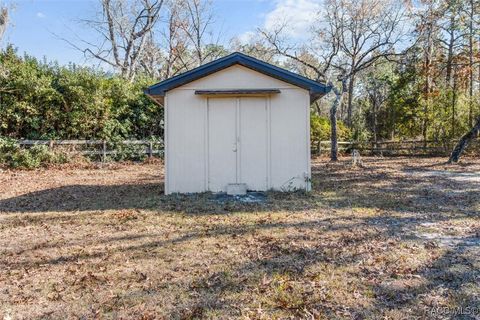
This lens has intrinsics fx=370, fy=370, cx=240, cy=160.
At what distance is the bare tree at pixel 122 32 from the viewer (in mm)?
22328

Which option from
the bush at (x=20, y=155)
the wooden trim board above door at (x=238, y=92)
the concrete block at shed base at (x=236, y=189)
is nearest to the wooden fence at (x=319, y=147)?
the bush at (x=20, y=155)

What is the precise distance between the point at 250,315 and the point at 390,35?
16.7 m

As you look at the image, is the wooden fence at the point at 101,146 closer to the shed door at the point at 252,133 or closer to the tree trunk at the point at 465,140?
the shed door at the point at 252,133

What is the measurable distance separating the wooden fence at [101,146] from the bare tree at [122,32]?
816cm

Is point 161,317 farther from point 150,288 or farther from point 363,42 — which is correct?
point 363,42

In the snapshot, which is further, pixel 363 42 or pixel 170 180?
pixel 363 42

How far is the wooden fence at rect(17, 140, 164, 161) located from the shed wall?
7.27 metres

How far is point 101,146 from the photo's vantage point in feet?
46.9

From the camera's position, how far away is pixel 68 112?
13625 mm

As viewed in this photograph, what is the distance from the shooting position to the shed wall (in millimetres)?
7773

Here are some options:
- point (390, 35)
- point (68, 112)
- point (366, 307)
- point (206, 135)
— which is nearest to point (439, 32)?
point (390, 35)

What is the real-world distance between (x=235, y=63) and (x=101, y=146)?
8516 millimetres

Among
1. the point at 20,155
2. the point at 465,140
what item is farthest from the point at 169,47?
the point at 465,140

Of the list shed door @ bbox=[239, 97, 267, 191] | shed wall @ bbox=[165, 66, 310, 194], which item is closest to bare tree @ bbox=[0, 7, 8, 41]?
shed wall @ bbox=[165, 66, 310, 194]
